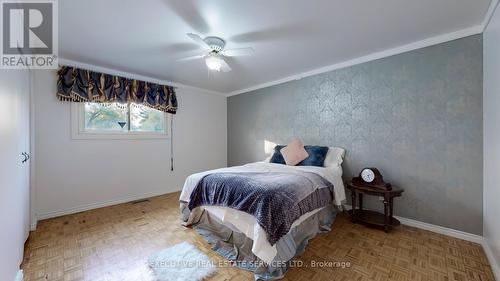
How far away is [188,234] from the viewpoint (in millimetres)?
2424

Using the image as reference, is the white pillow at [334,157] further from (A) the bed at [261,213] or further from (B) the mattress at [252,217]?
(A) the bed at [261,213]

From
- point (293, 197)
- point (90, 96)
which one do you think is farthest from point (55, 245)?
point (293, 197)

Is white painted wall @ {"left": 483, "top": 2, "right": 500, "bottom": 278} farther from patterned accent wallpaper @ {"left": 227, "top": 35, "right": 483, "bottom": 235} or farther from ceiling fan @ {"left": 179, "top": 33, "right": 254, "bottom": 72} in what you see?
ceiling fan @ {"left": 179, "top": 33, "right": 254, "bottom": 72}

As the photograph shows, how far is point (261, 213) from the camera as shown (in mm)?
1703

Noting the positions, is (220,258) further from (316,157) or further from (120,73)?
(120,73)

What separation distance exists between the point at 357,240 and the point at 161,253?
7.15ft

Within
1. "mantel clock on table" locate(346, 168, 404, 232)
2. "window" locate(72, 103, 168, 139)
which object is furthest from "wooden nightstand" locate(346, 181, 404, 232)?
"window" locate(72, 103, 168, 139)

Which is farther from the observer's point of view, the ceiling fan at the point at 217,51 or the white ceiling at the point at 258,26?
the ceiling fan at the point at 217,51

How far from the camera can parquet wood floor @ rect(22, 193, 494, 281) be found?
66.1 inches

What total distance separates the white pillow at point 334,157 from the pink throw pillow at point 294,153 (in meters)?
0.34

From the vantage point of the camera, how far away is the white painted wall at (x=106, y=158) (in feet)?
9.41

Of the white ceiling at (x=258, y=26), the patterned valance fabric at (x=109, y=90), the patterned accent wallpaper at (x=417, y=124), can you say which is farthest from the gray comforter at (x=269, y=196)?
the patterned valance fabric at (x=109, y=90)

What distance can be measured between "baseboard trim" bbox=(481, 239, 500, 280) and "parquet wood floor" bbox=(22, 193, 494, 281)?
0.05 m

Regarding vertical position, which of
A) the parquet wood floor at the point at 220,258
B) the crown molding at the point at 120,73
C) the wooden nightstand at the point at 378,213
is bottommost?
the parquet wood floor at the point at 220,258
